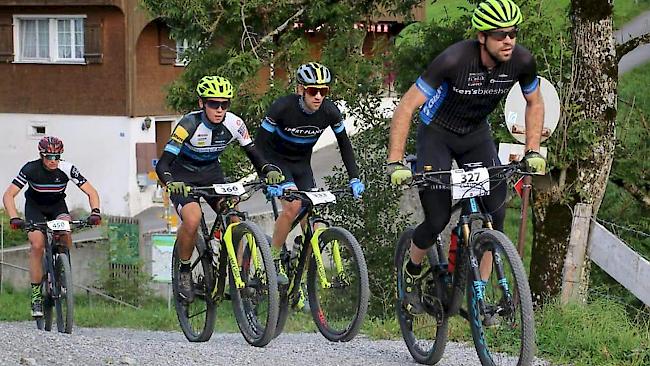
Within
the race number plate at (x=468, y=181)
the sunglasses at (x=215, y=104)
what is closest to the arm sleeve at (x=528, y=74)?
the race number plate at (x=468, y=181)

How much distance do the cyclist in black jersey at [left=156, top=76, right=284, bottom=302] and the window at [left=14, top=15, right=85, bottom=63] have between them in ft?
79.1

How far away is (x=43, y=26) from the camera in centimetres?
3412

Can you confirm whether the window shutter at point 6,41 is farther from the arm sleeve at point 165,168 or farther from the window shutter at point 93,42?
the arm sleeve at point 165,168

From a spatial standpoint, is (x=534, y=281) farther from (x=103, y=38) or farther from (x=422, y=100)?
(x=103, y=38)

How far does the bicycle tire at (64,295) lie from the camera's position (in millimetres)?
12562

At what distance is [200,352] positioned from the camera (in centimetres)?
865

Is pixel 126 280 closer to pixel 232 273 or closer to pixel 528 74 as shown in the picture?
pixel 232 273

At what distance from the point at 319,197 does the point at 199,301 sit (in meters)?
1.94

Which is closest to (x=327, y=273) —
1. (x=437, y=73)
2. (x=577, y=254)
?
(x=577, y=254)

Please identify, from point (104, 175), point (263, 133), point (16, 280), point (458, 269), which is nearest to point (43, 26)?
point (104, 175)

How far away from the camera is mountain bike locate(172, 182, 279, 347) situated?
9.31 metres

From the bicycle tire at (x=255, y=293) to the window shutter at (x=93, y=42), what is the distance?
2407 cm

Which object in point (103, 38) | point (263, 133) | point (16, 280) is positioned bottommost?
point (16, 280)

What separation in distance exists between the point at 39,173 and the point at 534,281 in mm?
5748
